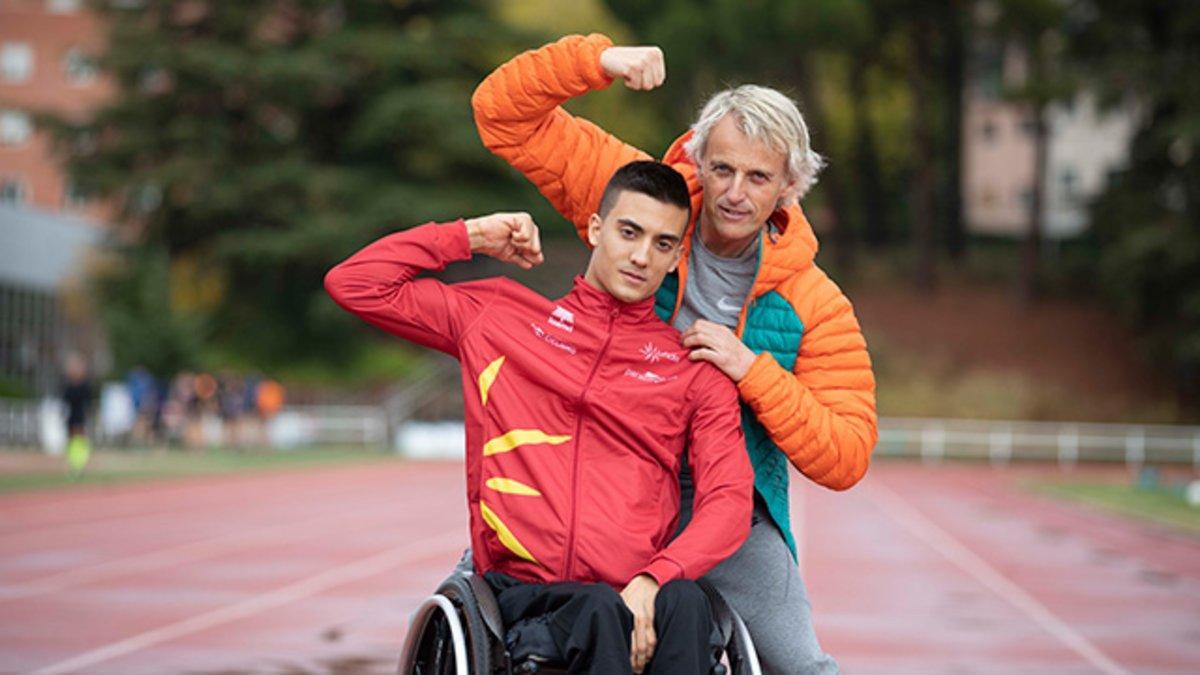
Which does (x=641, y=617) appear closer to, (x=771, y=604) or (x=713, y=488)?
(x=713, y=488)

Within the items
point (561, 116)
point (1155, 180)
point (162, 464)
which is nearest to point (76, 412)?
point (162, 464)

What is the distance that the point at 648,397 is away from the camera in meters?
4.48

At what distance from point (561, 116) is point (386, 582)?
918 cm

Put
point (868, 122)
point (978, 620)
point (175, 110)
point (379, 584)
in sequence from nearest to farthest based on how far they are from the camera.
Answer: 1. point (978, 620)
2. point (379, 584)
3. point (175, 110)
4. point (868, 122)

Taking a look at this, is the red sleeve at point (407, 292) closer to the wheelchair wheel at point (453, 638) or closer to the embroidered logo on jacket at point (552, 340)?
the embroidered logo on jacket at point (552, 340)

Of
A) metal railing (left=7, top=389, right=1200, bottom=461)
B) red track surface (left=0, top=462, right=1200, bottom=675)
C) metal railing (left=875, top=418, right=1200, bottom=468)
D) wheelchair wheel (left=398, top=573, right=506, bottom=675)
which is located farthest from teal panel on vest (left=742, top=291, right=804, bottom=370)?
metal railing (left=875, top=418, right=1200, bottom=468)

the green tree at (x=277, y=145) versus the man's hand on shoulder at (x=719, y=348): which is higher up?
the green tree at (x=277, y=145)

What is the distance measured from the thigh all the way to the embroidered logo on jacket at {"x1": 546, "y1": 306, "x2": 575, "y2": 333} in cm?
73

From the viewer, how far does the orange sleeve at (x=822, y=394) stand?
448 centimetres

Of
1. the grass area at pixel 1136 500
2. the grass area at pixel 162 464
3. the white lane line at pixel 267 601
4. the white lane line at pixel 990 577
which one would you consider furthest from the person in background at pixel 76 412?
the grass area at pixel 1136 500

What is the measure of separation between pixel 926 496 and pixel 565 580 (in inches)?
938

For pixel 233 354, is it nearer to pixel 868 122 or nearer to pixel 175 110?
pixel 175 110

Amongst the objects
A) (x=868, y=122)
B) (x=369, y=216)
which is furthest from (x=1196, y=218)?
(x=369, y=216)

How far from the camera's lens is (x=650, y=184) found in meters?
4.55
